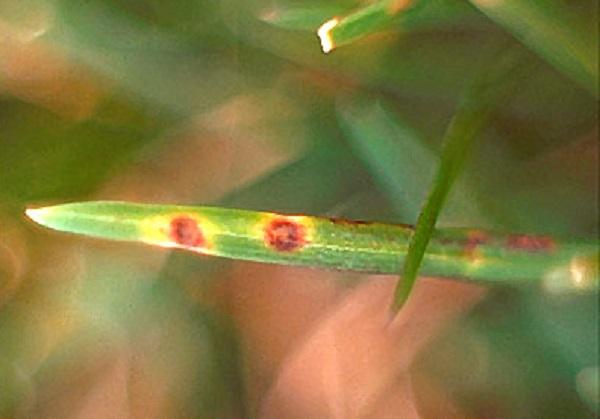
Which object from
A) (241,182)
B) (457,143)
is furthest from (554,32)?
(241,182)

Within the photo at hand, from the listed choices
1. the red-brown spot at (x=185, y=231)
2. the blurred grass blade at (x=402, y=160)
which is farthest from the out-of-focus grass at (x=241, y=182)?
the red-brown spot at (x=185, y=231)

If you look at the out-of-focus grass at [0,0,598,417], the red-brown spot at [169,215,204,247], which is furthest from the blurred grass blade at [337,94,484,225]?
the red-brown spot at [169,215,204,247]

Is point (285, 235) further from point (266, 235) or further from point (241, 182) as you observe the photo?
point (241, 182)

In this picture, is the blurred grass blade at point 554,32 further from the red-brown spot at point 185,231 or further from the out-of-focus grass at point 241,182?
the red-brown spot at point 185,231

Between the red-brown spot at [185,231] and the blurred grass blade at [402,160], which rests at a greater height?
the blurred grass blade at [402,160]

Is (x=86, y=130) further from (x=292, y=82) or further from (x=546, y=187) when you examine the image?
(x=546, y=187)

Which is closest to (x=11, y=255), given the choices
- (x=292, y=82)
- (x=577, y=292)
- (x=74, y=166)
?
(x=74, y=166)

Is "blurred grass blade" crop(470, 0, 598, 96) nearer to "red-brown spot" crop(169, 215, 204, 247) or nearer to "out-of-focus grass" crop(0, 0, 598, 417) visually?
"out-of-focus grass" crop(0, 0, 598, 417)
